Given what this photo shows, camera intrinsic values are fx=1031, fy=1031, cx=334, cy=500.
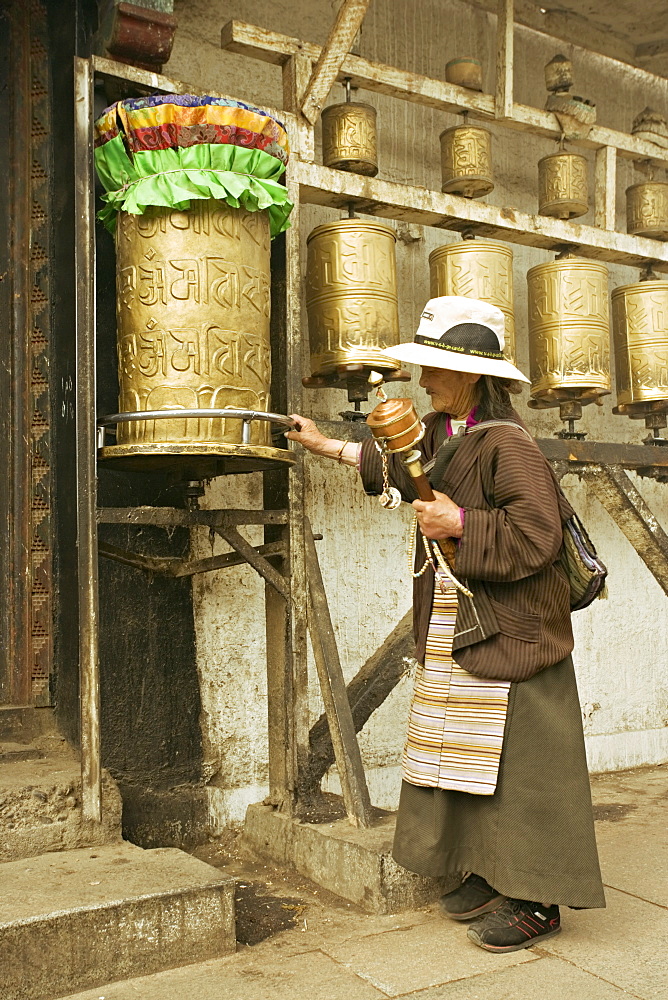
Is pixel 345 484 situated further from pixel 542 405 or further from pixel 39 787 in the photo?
pixel 39 787

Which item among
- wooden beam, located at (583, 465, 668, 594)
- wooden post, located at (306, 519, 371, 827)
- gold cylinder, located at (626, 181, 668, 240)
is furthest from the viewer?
gold cylinder, located at (626, 181, 668, 240)

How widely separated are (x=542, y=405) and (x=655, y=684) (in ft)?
5.81

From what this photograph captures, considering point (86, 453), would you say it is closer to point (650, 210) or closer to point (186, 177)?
point (186, 177)

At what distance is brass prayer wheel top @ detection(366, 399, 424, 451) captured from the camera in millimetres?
2396

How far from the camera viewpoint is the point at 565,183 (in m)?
4.09

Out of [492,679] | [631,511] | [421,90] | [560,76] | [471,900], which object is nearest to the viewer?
[492,679]

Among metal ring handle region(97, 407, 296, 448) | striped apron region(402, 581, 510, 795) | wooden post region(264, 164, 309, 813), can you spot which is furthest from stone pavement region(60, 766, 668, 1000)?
metal ring handle region(97, 407, 296, 448)

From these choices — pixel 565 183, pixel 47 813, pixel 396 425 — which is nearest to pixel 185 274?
pixel 396 425

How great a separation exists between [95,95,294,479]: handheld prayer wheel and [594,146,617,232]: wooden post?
173cm

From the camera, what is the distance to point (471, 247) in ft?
12.5

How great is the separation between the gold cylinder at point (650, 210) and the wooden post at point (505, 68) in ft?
2.63

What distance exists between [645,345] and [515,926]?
99.6 inches

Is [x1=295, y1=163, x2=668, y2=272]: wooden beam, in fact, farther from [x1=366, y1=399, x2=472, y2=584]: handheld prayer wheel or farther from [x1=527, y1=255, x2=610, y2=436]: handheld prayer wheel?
[x1=366, y1=399, x2=472, y2=584]: handheld prayer wheel

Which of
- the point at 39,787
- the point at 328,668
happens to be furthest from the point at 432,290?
the point at 39,787
